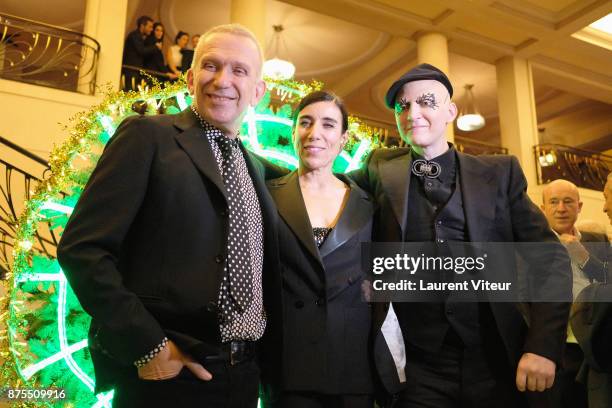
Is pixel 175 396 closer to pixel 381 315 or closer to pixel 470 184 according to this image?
pixel 381 315

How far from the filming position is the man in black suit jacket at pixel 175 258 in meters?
1.47

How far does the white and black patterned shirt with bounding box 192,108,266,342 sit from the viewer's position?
65.1 inches

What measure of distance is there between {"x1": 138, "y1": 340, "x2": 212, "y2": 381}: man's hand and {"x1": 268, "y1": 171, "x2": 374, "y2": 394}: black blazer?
1.43 feet

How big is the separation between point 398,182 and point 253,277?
851mm

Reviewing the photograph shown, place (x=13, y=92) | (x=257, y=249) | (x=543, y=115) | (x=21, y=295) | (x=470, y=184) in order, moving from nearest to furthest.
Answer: (x=257, y=249) < (x=470, y=184) < (x=21, y=295) < (x=13, y=92) < (x=543, y=115)

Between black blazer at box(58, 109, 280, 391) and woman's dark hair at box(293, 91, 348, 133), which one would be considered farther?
woman's dark hair at box(293, 91, 348, 133)

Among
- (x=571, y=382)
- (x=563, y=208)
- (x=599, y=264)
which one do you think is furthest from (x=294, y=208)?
(x=563, y=208)

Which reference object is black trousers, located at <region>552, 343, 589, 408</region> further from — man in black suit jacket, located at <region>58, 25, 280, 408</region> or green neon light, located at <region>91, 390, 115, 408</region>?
green neon light, located at <region>91, 390, 115, 408</region>

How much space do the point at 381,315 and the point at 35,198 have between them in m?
2.15

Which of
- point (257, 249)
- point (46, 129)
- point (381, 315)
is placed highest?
point (46, 129)

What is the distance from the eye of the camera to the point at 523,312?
2203 millimetres

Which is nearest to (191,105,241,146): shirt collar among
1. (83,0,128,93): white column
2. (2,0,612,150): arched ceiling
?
(83,0,128,93): white column

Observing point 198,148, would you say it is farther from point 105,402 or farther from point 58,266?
point 105,402

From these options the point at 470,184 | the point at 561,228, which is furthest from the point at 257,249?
the point at 561,228
